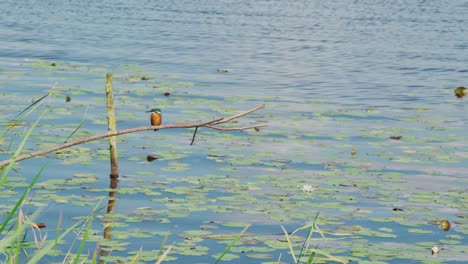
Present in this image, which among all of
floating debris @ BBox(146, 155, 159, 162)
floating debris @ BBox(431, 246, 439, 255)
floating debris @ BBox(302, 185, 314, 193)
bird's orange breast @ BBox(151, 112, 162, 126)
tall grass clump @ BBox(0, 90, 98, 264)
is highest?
tall grass clump @ BBox(0, 90, 98, 264)

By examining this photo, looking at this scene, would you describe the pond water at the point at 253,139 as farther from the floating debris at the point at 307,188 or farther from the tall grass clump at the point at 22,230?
the tall grass clump at the point at 22,230

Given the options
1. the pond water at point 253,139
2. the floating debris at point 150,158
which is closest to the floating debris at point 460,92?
the pond water at point 253,139

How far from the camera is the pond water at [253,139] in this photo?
888 cm

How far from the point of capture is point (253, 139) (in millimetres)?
13117

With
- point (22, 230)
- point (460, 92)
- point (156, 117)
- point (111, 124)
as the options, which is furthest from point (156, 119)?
point (460, 92)

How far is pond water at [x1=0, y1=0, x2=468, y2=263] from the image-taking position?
29.1ft

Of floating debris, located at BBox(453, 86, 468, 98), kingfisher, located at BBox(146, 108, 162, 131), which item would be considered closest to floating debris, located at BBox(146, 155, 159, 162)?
kingfisher, located at BBox(146, 108, 162, 131)

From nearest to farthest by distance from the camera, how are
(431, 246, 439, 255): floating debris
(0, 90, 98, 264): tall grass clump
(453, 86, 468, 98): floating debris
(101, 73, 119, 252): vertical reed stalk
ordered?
1. (0, 90, 98, 264): tall grass clump
2. (431, 246, 439, 255): floating debris
3. (101, 73, 119, 252): vertical reed stalk
4. (453, 86, 468, 98): floating debris

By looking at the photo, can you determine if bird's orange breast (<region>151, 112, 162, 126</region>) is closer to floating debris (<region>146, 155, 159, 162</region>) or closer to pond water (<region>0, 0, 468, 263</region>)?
pond water (<region>0, 0, 468, 263</region>)

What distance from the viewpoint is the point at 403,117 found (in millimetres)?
15867

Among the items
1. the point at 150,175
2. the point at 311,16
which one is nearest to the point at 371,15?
the point at 311,16

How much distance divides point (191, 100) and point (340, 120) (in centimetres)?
265

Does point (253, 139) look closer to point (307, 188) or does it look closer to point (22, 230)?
point (307, 188)

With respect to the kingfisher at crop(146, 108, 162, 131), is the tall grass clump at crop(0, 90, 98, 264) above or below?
above
